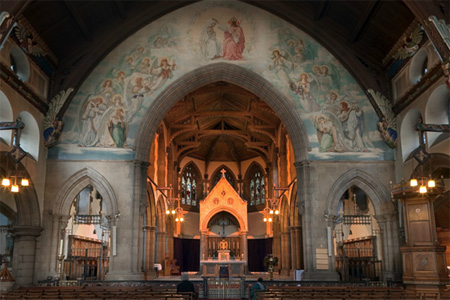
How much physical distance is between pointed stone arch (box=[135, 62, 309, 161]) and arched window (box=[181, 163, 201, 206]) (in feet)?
64.0

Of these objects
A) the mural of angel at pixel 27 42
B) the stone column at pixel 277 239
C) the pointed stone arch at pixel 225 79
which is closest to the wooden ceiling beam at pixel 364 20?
the pointed stone arch at pixel 225 79

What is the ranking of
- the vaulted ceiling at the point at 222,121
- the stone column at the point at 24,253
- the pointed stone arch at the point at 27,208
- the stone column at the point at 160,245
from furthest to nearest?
the stone column at the point at 160,245 < the vaulted ceiling at the point at 222,121 < the pointed stone arch at the point at 27,208 < the stone column at the point at 24,253

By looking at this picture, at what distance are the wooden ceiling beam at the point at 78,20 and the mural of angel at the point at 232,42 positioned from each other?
6.00 meters

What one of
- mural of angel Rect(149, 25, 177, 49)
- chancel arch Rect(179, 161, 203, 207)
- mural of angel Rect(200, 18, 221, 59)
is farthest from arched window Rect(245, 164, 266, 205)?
mural of angel Rect(149, 25, 177, 49)

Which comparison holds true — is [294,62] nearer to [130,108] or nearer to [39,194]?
[130,108]

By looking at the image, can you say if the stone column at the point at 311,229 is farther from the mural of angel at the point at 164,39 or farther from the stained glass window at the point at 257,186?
the stained glass window at the point at 257,186

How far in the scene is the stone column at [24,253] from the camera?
19.5 meters

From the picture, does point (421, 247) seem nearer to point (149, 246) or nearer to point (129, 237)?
point (129, 237)

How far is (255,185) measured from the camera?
4309 centimetres

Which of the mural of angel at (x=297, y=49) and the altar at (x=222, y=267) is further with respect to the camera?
the altar at (x=222, y=267)

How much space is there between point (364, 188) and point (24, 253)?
14.8 meters

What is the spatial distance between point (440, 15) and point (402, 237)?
974 cm

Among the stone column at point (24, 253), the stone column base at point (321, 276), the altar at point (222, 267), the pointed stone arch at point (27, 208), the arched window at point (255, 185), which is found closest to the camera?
the stone column at point (24, 253)

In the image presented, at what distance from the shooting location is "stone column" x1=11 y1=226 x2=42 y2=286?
19516mm
